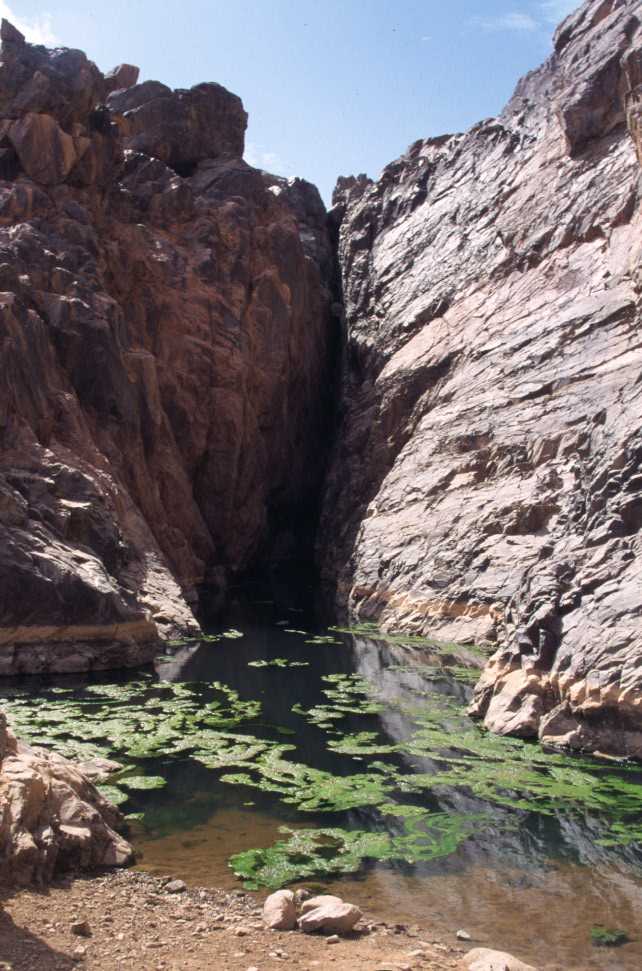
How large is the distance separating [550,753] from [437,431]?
31052 millimetres

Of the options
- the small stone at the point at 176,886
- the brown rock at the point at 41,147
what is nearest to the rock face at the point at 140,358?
the brown rock at the point at 41,147

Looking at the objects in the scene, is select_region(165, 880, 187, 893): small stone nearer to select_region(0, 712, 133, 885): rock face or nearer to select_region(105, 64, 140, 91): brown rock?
select_region(0, 712, 133, 885): rock face

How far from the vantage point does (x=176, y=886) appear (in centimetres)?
1026

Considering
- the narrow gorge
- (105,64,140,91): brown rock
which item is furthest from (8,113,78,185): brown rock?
(105,64,140,91): brown rock

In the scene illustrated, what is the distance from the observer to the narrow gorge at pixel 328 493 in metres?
Result: 13.3

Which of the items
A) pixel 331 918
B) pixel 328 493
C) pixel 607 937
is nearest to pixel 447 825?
pixel 607 937

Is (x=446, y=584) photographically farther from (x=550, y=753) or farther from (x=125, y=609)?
(x=550, y=753)

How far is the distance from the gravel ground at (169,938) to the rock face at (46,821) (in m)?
0.35

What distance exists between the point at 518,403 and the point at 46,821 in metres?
35.0

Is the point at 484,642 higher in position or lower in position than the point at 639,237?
lower

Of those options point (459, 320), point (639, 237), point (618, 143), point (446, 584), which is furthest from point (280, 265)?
point (446, 584)

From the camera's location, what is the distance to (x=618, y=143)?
45938 millimetres

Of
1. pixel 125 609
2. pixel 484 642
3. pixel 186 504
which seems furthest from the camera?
pixel 186 504

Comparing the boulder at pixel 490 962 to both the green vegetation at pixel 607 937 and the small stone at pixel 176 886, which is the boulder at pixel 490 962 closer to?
the green vegetation at pixel 607 937
